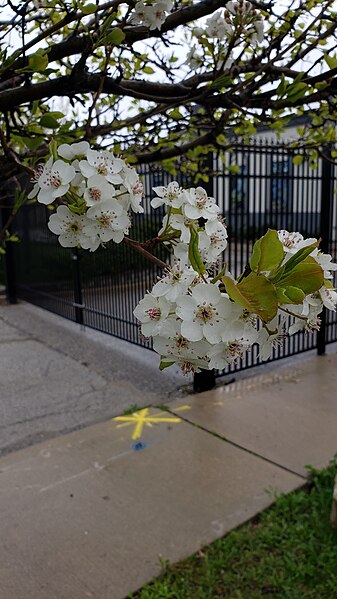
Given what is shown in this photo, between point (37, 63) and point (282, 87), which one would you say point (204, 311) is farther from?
point (282, 87)

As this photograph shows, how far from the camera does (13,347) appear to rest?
6441mm

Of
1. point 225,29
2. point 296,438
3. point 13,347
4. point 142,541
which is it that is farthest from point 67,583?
point 13,347

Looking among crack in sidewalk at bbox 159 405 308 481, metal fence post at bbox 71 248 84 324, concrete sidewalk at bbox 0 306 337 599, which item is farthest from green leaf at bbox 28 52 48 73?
metal fence post at bbox 71 248 84 324

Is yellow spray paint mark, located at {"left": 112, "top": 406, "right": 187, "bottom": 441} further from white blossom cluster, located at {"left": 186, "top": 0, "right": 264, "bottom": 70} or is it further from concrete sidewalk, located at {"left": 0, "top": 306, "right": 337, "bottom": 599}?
white blossom cluster, located at {"left": 186, "top": 0, "right": 264, "bottom": 70}

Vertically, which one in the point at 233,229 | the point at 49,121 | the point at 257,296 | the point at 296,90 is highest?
the point at 296,90

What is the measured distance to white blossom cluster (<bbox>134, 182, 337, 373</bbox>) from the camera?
2.90 feet

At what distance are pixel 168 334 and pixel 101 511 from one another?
7.58 feet

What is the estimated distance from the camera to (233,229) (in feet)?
17.5

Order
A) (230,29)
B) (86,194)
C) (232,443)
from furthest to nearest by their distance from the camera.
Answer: (232,443), (230,29), (86,194)

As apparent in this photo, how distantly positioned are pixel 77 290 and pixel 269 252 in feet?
21.3

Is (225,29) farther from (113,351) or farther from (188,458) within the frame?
(113,351)

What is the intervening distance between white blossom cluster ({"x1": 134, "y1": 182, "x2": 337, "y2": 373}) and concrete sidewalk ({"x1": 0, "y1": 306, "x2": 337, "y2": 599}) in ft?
6.08

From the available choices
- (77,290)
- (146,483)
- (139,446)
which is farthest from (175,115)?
(77,290)

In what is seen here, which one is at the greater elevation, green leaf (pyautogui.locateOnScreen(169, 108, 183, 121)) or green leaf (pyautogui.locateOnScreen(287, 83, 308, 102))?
green leaf (pyautogui.locateOnScreen(169, 108, 183, 121))
